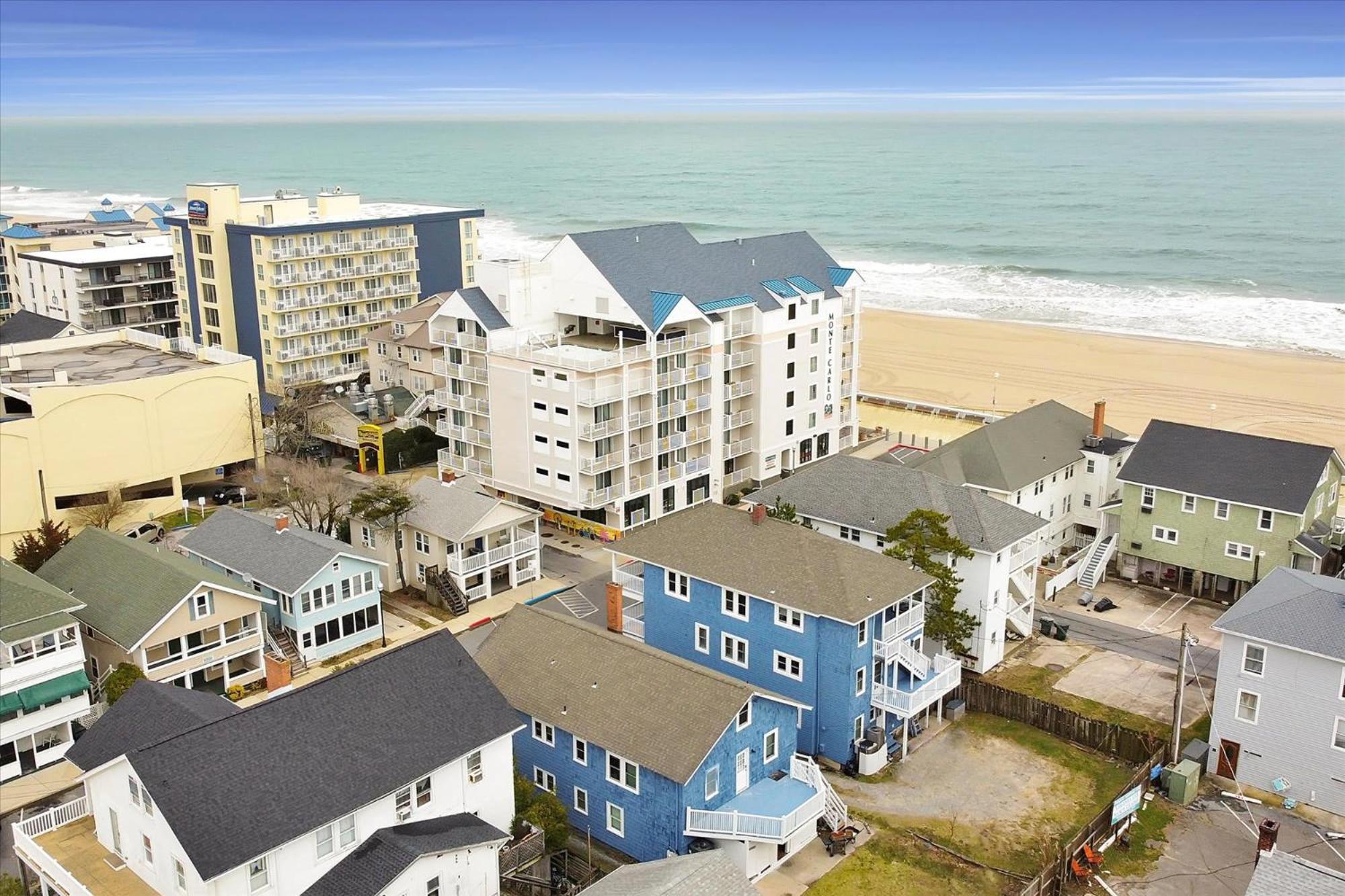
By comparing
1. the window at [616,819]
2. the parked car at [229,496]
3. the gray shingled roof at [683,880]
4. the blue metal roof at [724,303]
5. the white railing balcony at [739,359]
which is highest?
the blue metal roof at [724,303]

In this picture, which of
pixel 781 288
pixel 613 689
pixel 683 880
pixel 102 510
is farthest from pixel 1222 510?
pixel 102 510

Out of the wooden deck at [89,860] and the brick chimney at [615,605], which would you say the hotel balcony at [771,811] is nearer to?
the brick chimney at [615,605]

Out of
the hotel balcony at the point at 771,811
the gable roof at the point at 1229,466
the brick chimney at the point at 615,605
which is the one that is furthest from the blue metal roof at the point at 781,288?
the hotel balcony at the point at 771,811

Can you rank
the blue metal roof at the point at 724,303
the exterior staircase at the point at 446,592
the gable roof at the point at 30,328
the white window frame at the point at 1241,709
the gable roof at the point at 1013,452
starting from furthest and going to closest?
the gable roof at the point at 30,328 < the blue metal roof at the point at 724,303 < the gable roof at the point at 1013,452 < the exterior staircase at the point at 446,592 < the white window frame at the point at 1241,709

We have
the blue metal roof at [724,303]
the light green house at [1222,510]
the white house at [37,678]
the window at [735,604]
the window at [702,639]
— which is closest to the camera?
the white house at [37,678]

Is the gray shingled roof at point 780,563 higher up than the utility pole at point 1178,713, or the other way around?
the gray shingled roof at point 780,563

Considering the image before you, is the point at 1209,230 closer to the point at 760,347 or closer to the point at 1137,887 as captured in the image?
the point at 760,347

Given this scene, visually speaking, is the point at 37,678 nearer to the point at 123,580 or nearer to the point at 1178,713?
the point at 123,580
